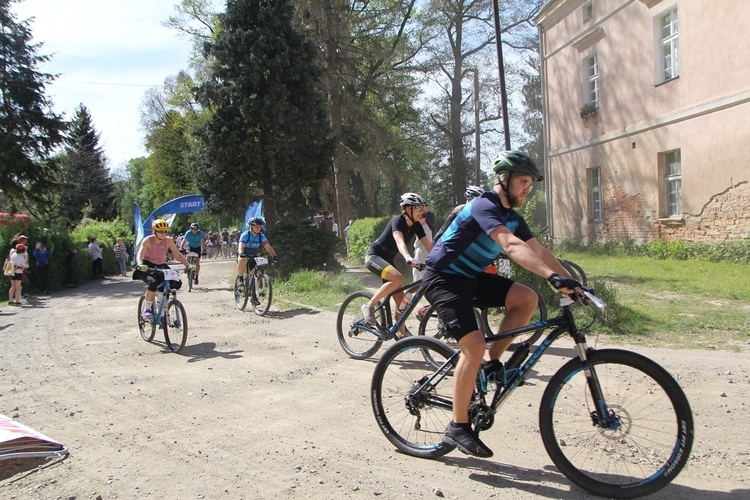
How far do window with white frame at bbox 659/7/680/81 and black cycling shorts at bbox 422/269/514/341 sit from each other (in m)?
15.8

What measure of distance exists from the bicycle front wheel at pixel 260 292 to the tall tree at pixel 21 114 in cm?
1699

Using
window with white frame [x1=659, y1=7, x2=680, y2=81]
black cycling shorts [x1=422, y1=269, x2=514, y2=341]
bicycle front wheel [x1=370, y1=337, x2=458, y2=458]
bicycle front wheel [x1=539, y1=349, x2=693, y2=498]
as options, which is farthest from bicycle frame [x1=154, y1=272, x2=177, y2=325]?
window with white frame [x1=659, y1=7, x2=680, y2=81]

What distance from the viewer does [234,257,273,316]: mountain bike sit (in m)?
11.0

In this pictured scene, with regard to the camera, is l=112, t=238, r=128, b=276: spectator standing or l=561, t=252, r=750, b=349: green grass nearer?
l=561, t=252, r=750, b=349: green grass

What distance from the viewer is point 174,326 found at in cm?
809

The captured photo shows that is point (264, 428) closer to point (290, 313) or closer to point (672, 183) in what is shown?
point (290, 313)

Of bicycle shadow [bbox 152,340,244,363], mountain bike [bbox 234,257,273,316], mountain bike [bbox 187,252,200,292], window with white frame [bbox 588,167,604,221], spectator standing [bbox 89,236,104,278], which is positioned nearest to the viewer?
bicycle shadow [bbox 152,340,244,363]

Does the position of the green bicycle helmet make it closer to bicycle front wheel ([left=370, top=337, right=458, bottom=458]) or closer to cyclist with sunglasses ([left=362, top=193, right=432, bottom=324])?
bicycle front wheel ([left=370, top=337, right=458, bottom=458])

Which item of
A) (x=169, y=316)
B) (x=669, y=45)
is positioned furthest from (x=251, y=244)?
(x=669, y=45)

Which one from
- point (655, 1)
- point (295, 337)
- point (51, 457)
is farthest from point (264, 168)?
point (51, 457)

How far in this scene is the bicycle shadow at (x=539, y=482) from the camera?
127 inches

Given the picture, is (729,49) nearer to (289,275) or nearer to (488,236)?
(289,275)

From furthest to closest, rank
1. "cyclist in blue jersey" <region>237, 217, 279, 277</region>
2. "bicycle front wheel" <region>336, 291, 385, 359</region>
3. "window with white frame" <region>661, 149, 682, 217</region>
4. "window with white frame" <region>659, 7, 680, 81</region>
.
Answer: "window with white frame" <region>661, 149, 682, 217</region> < "window with white frame" <region>659, 7, 680, 81</region> < "cyclist in blue jersey" <region>237, 217, 279, 277</region> < "bicycle front wheel" <region>336, 291, 385, 359</region>

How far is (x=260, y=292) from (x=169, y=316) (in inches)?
121
